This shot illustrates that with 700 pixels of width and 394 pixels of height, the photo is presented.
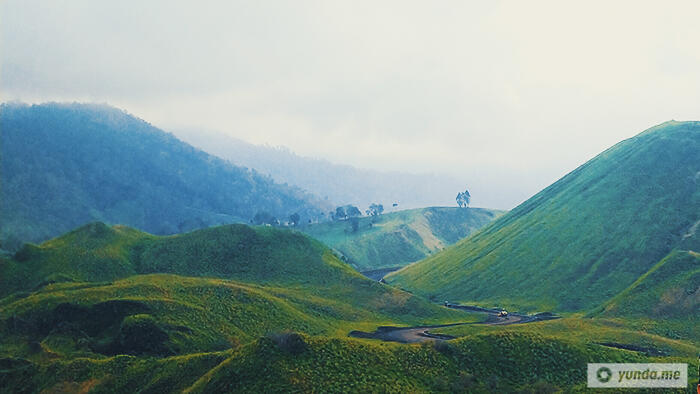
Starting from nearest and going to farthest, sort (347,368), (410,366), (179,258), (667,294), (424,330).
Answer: (347,368) → (410,366) → (424,330) → (667,294) → (179,258)

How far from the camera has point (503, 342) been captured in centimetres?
8369

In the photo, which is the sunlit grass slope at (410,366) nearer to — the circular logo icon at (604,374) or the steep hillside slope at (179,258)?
the circular logo icon at (604,374)

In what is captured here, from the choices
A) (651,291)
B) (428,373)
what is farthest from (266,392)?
(651,291)

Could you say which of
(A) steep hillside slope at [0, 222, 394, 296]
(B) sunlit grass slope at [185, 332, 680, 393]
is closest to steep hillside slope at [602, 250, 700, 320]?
(B) sunlit grass slope at [185, 332, 680, 393]

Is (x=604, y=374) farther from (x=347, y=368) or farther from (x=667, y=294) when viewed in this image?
(x=667, y=294)

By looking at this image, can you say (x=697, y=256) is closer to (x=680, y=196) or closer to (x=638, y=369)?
(x=680, y=196)

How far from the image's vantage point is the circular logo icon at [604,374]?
2985 inches

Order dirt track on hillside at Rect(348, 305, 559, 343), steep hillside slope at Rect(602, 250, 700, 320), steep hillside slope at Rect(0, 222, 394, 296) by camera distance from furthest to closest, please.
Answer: steep hillside slope at Rect(0, 222, 394, 296) → steep hillside slope at Rect(602, 250, 700, 320) → dirt track on hillside at Rect(348, 305, 559, 343)

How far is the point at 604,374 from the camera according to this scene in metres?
78.1

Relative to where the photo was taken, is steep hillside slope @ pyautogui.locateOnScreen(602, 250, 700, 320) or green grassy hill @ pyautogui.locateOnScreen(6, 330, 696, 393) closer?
green grassy hill @ pyautogui.locateOnScreen(6, 330, 696, 393)

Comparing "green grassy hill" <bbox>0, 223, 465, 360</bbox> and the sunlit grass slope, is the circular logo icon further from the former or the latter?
"green grassy hill" <bbox>0, 223, 465, 360</bbox>

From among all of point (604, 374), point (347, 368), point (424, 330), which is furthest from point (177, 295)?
point (604, 374)

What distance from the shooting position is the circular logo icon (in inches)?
2985

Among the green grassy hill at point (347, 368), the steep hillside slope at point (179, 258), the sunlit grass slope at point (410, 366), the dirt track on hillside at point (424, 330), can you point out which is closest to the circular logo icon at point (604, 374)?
the sunlit grass slope at point (410, 366)
